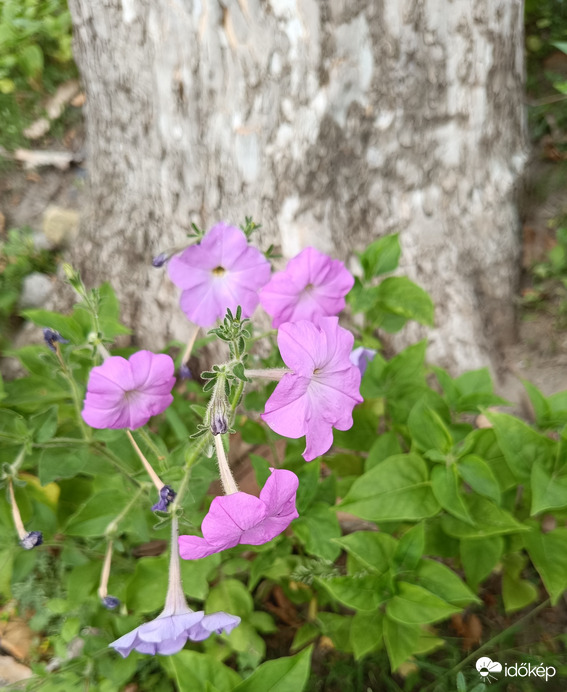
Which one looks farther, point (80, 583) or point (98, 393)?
point (80, 583)

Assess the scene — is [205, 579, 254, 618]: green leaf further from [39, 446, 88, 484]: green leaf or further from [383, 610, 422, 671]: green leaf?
[39, 446, 88, 484]: green leaf

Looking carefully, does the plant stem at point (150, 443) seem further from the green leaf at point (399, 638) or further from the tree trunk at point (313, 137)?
the tree trunk at point (313, 137)

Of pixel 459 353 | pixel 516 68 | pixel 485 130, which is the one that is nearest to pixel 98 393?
pixel 459 353

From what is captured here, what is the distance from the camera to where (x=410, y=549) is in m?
1.58

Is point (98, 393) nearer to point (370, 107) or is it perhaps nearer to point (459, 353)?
point (370, 107)

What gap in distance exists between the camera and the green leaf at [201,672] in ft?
4.11

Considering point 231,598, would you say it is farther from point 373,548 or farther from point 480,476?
point 480,476

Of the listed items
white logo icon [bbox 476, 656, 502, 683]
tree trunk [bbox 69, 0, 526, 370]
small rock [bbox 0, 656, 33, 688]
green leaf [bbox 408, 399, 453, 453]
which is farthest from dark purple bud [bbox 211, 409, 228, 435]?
small rock [bbox 0, 656, 33, 688]

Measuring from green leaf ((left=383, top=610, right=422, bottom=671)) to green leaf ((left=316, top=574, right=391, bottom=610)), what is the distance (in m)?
0.10

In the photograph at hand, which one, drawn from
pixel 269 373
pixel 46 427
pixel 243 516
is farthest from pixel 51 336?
pixel 243 516

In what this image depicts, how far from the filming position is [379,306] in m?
1.96

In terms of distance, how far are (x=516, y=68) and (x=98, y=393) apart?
7.61 feet

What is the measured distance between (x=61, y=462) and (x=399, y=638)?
43.4 inches

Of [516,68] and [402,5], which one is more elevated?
[402,5]
